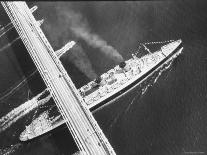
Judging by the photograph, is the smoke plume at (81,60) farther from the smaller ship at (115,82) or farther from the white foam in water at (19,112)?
the white foam in water at (19,112)

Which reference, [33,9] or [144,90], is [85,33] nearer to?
[33,9]

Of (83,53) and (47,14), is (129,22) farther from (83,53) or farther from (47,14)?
(47,14)

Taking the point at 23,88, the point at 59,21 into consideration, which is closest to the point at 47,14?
the point at 59,21

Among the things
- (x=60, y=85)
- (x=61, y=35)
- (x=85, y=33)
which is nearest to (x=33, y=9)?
(x=61, y=35)

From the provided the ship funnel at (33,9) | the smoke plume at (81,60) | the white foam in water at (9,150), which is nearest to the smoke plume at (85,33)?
the smoke plume at (81,60)

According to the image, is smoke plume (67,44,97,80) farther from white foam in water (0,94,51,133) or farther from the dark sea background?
white foam in water (0,94,51,133)

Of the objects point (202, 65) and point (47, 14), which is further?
point (47, 14)
